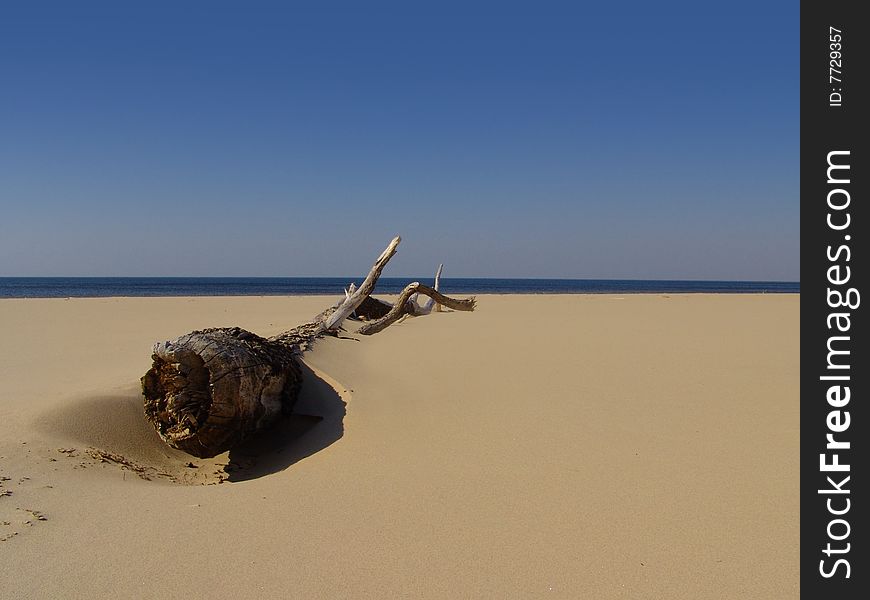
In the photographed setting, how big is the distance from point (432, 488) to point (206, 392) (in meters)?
2.02

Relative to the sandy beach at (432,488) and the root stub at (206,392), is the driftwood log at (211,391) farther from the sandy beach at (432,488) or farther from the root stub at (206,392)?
the sandy beach at (432,488)

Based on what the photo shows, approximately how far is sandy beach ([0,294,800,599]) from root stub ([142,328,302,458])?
0.49 ft

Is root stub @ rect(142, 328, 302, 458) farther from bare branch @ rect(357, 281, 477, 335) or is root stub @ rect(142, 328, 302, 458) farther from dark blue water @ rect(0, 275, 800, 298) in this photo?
dark blue water @ rect(0, 275, 800, 298)

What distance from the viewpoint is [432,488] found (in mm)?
2914

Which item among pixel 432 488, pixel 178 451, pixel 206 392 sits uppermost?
pixel 206 392

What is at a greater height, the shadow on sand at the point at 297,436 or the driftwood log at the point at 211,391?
the driftwood log at the point at 211,391

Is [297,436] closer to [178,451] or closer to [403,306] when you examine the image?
[178,451]

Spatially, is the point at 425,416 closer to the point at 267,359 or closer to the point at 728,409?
the point at 267,359

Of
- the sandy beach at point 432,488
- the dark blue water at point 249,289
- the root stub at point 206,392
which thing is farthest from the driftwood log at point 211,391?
the dark blue water at point 249,289

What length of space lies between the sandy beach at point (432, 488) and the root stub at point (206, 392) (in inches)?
5.9

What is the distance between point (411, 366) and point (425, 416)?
1585mm

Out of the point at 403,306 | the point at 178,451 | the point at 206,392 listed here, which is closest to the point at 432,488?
the point at 206,392

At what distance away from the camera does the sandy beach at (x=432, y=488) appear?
212 centimetres
